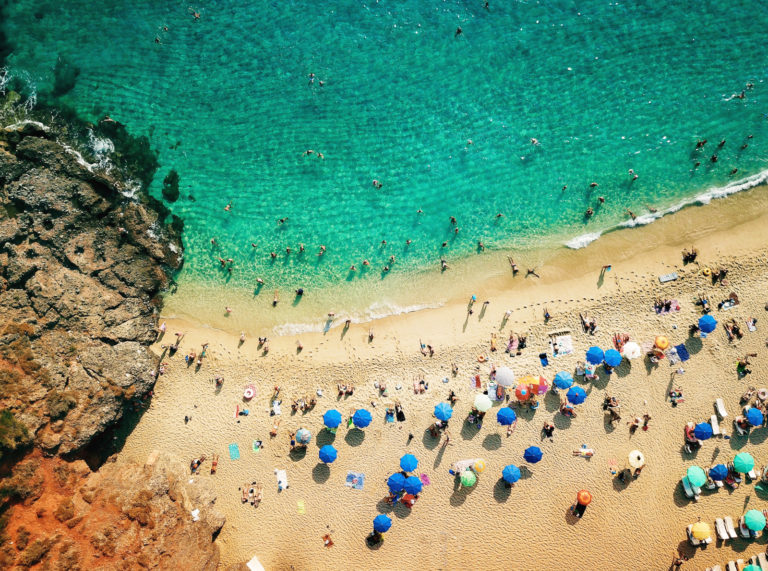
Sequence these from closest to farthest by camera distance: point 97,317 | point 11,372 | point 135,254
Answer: point 11,372
point 97,317
point 135,254

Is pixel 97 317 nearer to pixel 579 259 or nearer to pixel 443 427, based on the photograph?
pixel 443 427

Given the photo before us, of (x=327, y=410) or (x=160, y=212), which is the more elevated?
(x=160, y=212)

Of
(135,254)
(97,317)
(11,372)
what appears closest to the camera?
(11,372)

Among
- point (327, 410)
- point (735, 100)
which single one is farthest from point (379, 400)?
point (735, 100)

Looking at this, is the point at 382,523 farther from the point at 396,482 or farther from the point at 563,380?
the point at 563,380

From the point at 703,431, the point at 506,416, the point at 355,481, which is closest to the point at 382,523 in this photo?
the point at 355,481

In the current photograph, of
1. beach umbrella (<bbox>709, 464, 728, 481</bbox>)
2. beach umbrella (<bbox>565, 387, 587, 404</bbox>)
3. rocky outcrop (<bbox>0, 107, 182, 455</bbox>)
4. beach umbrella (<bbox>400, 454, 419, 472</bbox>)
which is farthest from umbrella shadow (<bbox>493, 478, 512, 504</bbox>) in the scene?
rocky outcrop (<bbox>0, 107, 182, 455</bbox>)

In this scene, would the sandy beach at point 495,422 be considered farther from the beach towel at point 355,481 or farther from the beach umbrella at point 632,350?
the beach umbrella at point 632,350

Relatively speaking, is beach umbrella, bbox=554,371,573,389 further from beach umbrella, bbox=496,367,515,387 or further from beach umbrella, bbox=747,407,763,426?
beach umbrella, bbox=747,407,763,426
